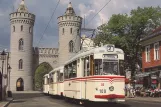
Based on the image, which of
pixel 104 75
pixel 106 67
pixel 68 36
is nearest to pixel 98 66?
pixel 106 67

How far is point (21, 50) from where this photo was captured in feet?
267

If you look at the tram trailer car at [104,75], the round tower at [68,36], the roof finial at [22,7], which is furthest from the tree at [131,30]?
the roof finial at [22,7]

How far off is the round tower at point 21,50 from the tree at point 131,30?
1197 inches

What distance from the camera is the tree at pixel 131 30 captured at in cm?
5116

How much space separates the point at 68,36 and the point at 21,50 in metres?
11.5

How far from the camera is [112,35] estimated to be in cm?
5275

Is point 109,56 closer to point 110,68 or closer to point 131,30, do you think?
point 110,68

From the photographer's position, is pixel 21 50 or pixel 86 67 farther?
pixel 21 50

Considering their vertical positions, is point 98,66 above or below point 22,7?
below

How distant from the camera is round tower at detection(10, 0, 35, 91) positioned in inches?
3157

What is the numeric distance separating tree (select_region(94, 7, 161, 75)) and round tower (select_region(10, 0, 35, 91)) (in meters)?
30.4

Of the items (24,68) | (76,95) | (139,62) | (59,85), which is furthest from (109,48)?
(24,68)

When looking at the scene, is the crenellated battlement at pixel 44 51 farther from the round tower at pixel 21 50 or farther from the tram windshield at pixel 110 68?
the tram windshield at pixel 110 68

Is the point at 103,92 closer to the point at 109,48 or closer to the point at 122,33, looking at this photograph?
the point at 109,48
